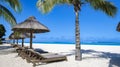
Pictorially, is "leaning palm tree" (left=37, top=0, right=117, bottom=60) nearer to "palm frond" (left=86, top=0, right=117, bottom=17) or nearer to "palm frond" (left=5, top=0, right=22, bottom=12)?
"palm frond" (left=86, top=0, right=117, bottom=17)

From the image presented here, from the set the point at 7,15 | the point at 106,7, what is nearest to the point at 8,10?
the point at 7,15

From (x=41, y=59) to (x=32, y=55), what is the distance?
46.7 inches

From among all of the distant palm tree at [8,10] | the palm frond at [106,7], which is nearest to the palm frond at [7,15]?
the distant palm tree at [8,10]

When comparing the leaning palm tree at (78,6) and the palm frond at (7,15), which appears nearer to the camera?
the leaning palm tree at (78,6)

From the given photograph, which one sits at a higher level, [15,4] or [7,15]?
[15,4]

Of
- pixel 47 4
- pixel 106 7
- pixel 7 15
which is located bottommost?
pixel 7 15

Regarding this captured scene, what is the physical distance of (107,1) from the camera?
492 inches

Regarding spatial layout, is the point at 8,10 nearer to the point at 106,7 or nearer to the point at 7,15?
the point at 7,15

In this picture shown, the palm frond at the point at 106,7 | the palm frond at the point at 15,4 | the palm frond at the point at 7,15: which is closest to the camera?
the palm frond at the point at 106,7

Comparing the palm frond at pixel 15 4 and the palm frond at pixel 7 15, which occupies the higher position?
the palm frond at pixel 15 4

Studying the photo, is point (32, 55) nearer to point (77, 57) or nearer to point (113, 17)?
point (77, 57)

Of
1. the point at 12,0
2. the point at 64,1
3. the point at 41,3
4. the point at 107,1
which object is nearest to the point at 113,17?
the point at 107,1

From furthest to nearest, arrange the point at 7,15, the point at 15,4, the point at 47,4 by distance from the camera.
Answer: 1. the point at 7,15
2. the point at 15,4
3. the point at 47,4

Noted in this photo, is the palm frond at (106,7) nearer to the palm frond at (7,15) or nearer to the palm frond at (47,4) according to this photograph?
the palm frond at (47,4)
